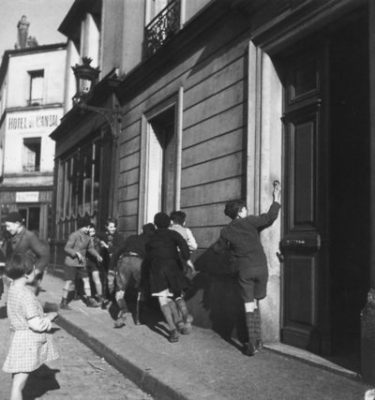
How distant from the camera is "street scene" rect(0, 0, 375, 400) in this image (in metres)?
4.55

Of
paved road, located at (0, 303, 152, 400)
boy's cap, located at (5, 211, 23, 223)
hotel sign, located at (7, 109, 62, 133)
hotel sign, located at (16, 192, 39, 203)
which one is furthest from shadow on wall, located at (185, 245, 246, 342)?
hotel sign, located at (7, 109, 62, 133)

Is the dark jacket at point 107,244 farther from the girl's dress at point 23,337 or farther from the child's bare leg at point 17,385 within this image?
the child's bare leg at point 17,385

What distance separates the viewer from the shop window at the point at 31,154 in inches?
1026

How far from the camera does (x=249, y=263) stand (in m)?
5.62

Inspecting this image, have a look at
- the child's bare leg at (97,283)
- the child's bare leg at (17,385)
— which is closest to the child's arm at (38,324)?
the child's bare leg at (17,385)

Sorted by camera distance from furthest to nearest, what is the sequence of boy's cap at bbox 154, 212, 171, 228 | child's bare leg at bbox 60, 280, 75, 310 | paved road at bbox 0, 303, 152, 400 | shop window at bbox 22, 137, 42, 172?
shop window at bbox 22, 137, 42, 172, child's bare leg at bbox 60, 280, 75, 310, boy's cap at bbox 154, 212, 171, 228, paved road at bbox 0, 303, 152, 400

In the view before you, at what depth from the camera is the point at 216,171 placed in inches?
290

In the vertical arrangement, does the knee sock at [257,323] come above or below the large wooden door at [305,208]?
below

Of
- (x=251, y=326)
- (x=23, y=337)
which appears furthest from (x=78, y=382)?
(x=251, y=326)

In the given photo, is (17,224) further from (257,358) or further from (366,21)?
(366,21)

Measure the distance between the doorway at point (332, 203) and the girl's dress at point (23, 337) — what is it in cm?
297

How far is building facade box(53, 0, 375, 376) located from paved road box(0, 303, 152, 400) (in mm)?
1813

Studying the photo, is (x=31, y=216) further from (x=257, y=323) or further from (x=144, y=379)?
(x=144, y=379)

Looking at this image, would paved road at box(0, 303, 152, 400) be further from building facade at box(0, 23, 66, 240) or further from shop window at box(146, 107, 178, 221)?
building facade at box(0, 23, 66, 240)
